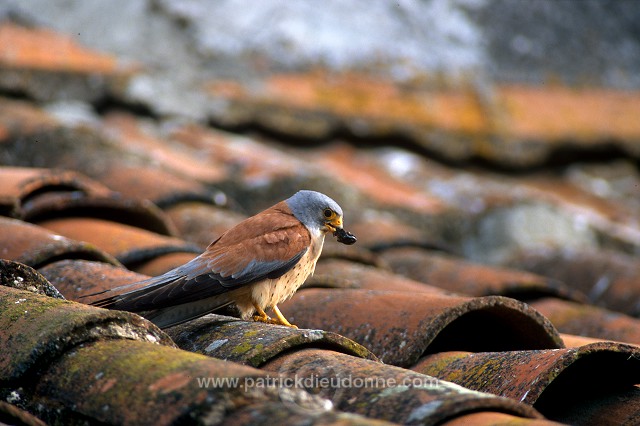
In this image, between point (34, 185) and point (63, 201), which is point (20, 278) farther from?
point (34, 185)

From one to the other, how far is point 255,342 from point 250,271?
66cm

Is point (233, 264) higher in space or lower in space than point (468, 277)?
higher

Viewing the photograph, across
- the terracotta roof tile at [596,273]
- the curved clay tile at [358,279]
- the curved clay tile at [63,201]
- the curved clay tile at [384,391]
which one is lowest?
the terracotta roof tile at [596,273]

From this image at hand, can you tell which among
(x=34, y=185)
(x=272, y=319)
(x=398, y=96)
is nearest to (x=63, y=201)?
(x=34, y=185)

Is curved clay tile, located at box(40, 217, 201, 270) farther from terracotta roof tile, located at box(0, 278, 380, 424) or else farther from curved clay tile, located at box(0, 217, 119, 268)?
terracotta roof tile, located at box(0, 278, 380, 424)

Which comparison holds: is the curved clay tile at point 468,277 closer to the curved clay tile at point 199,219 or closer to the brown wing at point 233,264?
the curved clay tile at point 199,219

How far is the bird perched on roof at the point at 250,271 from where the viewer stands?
2.68 metres

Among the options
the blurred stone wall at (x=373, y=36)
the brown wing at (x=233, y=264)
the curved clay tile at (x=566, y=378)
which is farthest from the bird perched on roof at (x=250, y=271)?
the blurred stone wall at (x=373, y=36)

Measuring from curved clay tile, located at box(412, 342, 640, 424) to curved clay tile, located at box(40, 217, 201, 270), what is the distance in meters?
1.42

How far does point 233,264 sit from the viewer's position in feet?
9.64

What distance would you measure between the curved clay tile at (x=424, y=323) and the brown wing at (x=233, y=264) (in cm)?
26

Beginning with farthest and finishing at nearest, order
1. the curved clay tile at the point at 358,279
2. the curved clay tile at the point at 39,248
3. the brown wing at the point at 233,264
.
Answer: the curved clay tile at the point at 358,279 < the curved clay tile at the point at 39,248 < the brown wing at the point at 233,264

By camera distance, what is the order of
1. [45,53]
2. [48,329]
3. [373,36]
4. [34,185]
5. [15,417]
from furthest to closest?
[373,36]
[45,53]
[34,185]
[48,329]
[15,417]

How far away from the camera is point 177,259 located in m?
3.51
